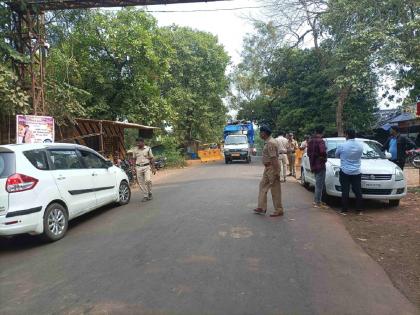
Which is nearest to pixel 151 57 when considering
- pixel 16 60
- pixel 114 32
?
pixel 114 32

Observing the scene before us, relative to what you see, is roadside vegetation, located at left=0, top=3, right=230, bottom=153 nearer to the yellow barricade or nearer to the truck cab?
the yellow barricade

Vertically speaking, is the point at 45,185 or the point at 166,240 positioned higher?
the point at 45,185

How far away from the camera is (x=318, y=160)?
8898mm

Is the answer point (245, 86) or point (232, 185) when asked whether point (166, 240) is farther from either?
point (245, 86)

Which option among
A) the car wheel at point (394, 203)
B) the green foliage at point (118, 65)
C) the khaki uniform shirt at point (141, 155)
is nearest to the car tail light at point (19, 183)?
the khaki uniform shirt at point (141, 155)

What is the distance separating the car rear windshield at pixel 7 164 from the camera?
617 centimetres

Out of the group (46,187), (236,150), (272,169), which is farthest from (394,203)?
(236,150)

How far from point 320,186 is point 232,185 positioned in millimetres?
4396

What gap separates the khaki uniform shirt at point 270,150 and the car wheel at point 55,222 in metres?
3.96

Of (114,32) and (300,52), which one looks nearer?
(114,32)

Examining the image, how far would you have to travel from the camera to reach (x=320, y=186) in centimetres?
902

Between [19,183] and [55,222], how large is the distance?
997 mm

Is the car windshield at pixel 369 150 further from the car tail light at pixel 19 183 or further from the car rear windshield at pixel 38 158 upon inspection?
the car tail light at pixel 19 183

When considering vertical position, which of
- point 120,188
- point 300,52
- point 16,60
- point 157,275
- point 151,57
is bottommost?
point 157,275
